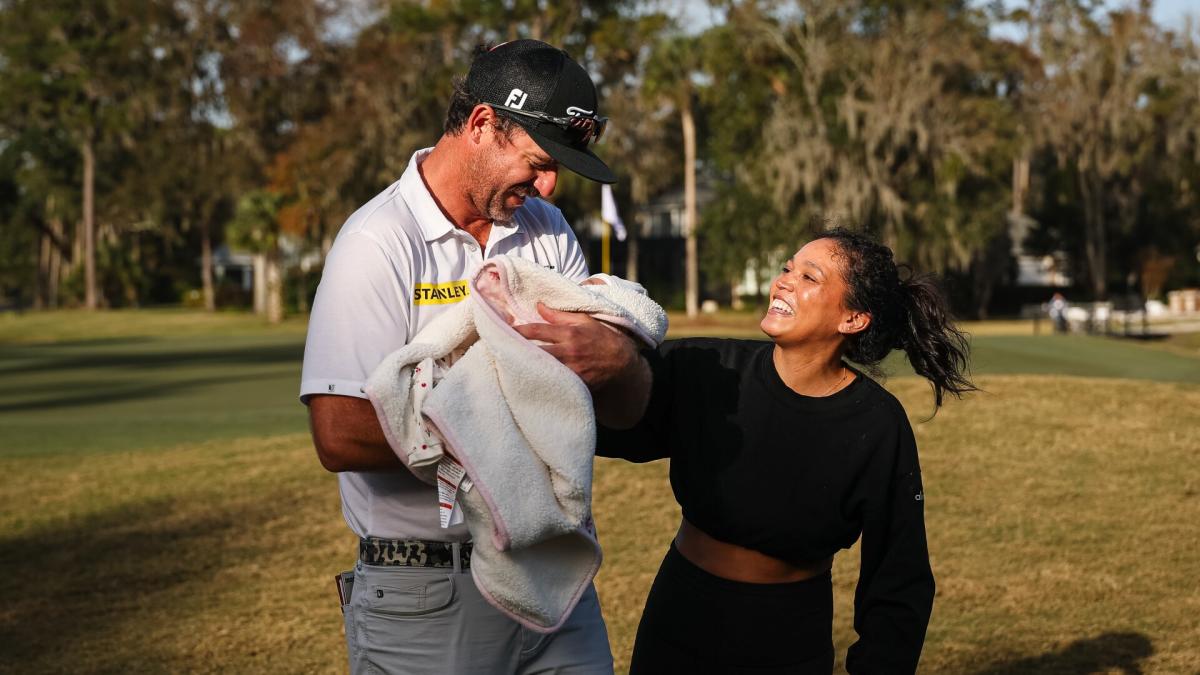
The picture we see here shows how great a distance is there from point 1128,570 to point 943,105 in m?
44.3

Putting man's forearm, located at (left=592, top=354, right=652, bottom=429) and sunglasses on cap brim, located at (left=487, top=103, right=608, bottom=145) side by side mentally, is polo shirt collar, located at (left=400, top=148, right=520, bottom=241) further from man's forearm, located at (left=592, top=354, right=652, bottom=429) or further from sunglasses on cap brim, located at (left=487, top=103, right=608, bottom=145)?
man's forearm, located at (left=592, top=354, right=652, bottom=429)

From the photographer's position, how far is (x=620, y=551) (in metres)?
9.46

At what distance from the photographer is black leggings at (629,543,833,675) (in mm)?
3701

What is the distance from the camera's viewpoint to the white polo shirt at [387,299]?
287 cm

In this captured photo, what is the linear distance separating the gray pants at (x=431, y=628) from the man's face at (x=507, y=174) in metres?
0.89

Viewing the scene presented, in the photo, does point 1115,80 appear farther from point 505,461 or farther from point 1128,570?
point 505,461

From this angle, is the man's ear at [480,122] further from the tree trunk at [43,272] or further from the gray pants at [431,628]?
the tree trunk at [43,272]

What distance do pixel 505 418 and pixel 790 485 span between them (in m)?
1.31

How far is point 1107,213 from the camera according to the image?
197 feet

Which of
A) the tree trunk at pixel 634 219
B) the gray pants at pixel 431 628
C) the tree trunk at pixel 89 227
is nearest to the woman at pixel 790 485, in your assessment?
the gray pants at pixel 431 628

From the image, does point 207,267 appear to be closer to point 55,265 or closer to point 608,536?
point 55,265

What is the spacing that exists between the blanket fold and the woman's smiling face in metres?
1.11

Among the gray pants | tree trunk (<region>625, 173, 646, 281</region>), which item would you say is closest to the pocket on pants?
the gray pants

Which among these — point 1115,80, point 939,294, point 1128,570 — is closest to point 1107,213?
point 1115,80
